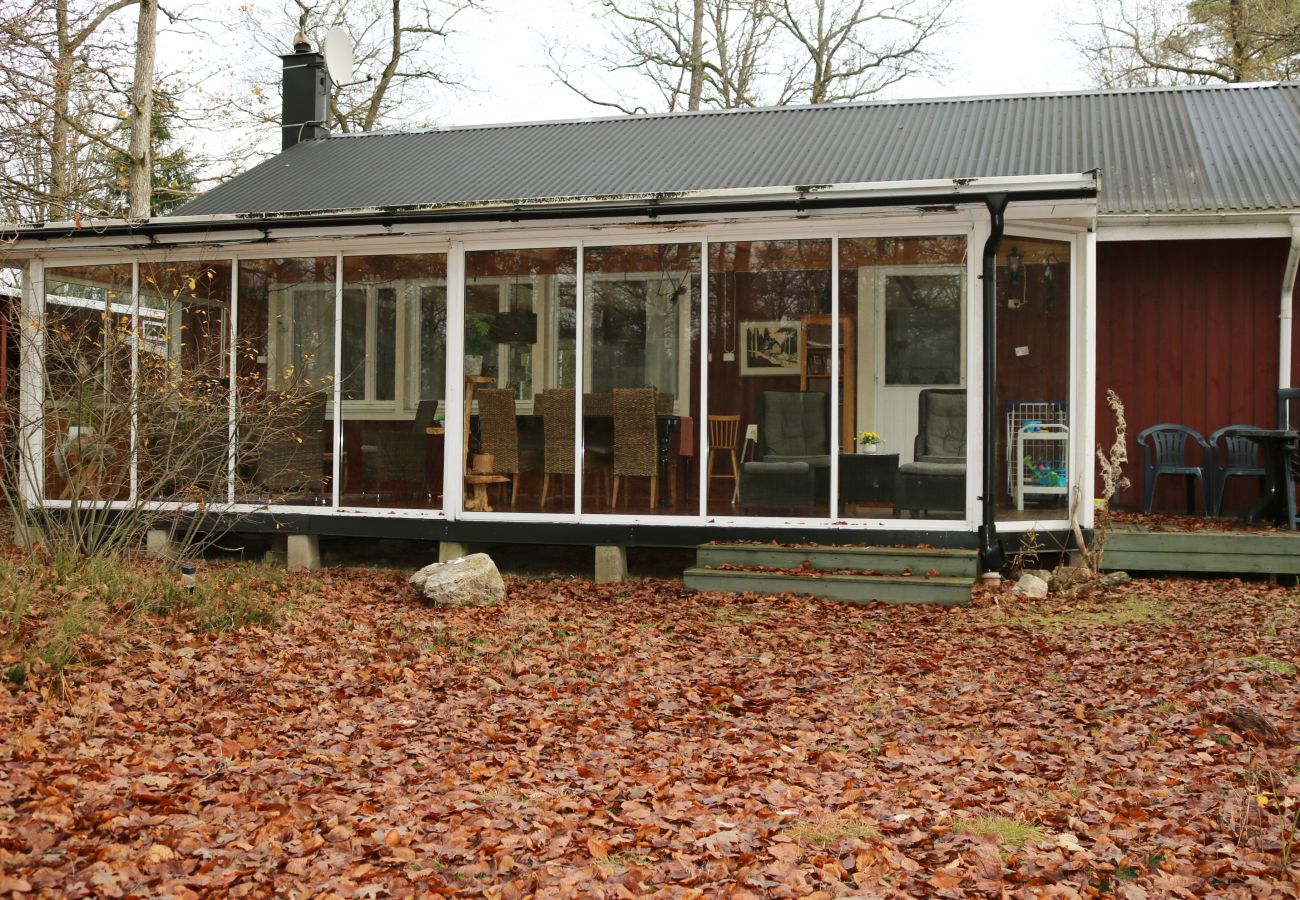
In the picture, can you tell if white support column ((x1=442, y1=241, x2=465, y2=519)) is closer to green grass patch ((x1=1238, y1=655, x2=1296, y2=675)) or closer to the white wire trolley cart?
the white wire trolley cart

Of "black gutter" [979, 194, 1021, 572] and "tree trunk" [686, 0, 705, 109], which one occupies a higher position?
"tree trunk" [686, 0, 705, 109]

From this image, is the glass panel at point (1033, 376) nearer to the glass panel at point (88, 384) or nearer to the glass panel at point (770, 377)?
the glass panel at point (770, 377)

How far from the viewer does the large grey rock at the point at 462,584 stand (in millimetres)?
7113

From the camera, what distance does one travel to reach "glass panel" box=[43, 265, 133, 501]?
7176 millimetres

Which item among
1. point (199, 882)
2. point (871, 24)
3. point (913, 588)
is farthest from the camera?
point (871, 24)

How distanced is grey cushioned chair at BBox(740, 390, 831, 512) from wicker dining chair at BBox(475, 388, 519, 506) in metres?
1.66

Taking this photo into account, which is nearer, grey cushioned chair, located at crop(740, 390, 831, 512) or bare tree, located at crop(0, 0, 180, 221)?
grey cushioned chair, located at crop(740, 390, 831, 512)

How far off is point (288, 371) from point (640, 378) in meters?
2.73

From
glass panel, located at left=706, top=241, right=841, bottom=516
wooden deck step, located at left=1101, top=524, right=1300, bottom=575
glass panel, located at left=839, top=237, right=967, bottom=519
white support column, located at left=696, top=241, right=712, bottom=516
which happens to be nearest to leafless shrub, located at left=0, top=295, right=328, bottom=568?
white support column, located at left=696, top=241, right=712, bottom=516

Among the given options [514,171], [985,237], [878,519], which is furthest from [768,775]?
[514,171]

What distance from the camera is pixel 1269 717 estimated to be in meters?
4.45

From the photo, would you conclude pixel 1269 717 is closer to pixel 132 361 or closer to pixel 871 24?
pixel 132 361

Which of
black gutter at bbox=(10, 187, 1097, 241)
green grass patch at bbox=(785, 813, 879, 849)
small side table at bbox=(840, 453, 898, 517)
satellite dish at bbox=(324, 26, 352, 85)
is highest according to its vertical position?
satellite dish at bbox=(324, 26, 352, 85)

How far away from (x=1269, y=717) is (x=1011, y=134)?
825 centimetres
